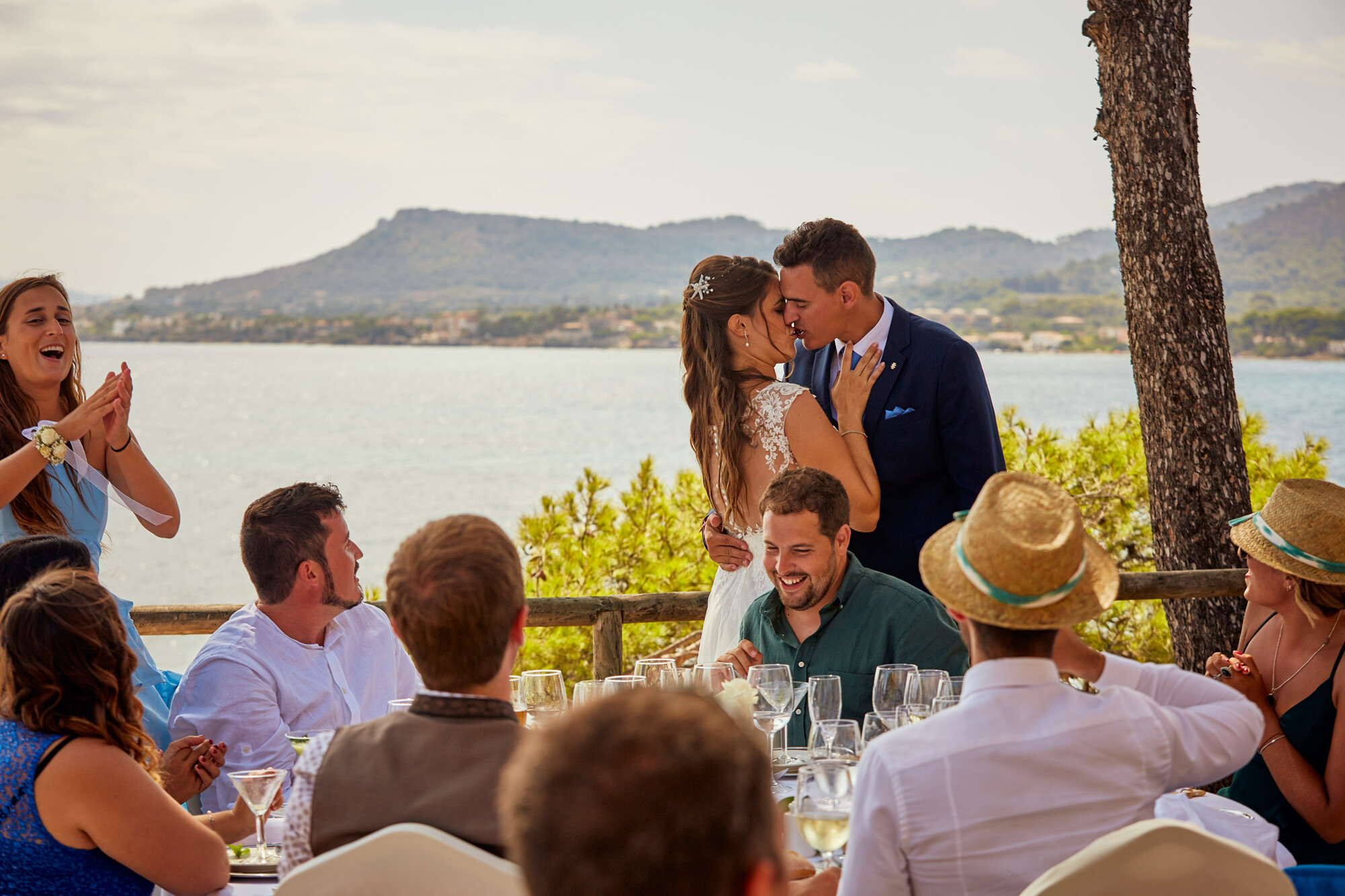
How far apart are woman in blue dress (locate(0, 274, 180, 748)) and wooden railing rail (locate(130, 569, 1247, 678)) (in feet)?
1.26

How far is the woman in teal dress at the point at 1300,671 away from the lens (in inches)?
105

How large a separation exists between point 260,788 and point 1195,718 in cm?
187

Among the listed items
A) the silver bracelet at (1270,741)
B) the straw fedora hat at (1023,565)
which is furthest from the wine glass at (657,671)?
the silver bracelet at (1270,741)

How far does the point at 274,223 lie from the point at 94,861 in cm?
4492

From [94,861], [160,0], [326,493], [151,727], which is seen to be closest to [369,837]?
[94,861]

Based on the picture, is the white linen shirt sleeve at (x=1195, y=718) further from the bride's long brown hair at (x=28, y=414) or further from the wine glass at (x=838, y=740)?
the bride's long brown hair at (x=28, y=414)

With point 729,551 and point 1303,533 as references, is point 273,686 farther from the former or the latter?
point 1303,533

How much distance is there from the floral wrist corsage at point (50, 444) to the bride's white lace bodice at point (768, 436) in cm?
230

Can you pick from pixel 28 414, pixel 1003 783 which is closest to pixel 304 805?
pixel 1003 783

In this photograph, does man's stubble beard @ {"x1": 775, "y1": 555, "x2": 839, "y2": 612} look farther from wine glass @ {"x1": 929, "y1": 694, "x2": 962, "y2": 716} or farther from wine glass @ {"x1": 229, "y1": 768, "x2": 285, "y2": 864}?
wine glass @ {"x1": 229, "y1": 768, "x2": 285, "y2": 864}

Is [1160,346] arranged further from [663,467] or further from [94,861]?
[663,467]

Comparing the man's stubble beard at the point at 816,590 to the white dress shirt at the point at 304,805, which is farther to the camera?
the man's stubble beard at the point at 816,590

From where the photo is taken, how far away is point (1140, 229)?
477 centimetres

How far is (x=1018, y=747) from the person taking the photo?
1767mm
